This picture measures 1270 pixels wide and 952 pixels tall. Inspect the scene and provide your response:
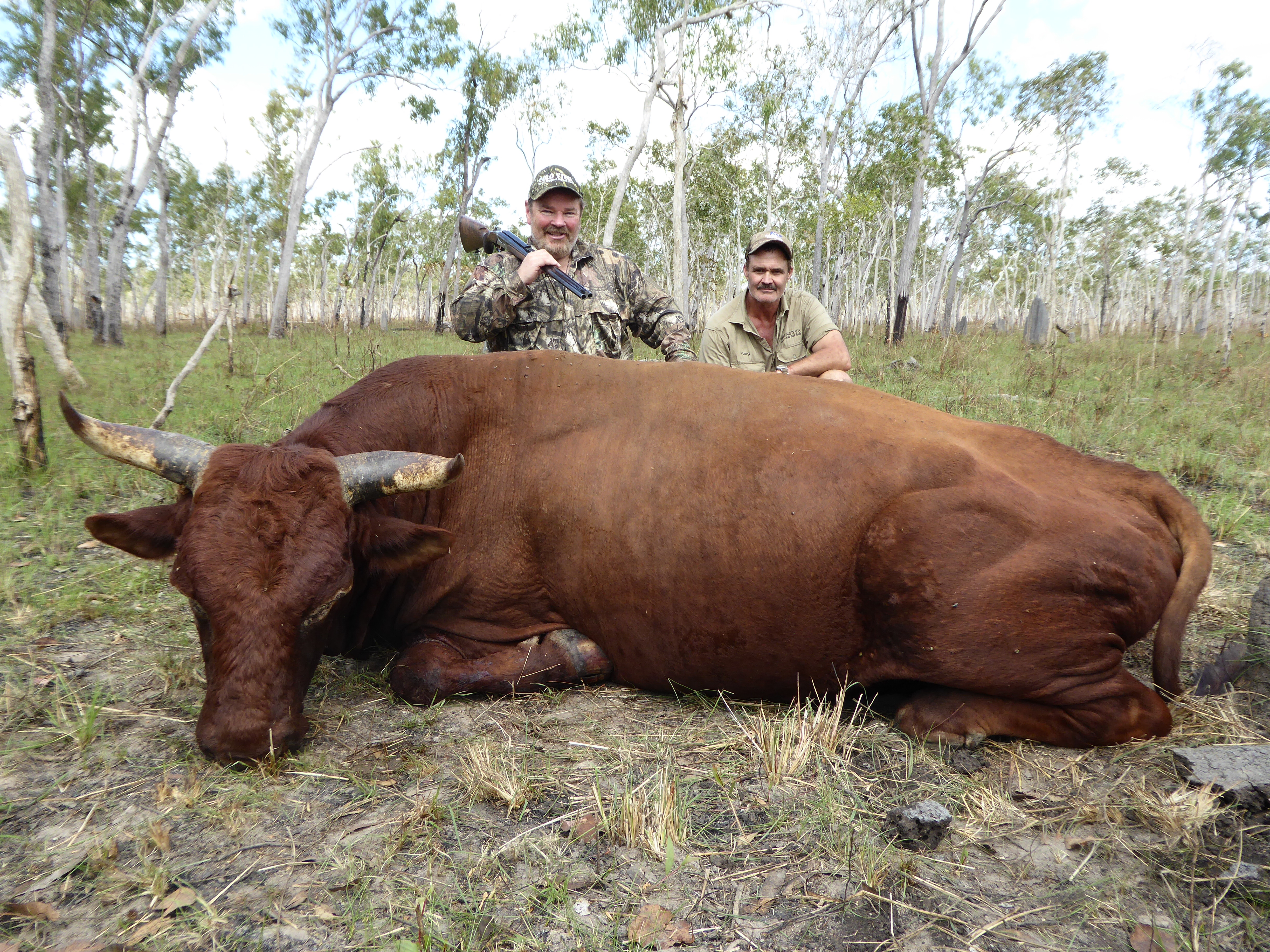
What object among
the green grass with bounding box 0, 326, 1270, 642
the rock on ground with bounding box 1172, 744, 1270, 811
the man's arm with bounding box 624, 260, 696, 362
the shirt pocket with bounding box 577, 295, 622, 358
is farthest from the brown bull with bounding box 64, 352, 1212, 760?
the man's arm with bounding box 624, 260, 696, 362

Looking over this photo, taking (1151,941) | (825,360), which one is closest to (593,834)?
(1151,941)

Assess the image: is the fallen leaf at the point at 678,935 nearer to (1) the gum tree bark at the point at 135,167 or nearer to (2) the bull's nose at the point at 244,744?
(2) the bull's nose at the point at 244,744

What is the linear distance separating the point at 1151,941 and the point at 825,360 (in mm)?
4931

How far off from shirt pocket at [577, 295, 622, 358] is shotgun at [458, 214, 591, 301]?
0.10m

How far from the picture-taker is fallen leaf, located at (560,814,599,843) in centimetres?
226

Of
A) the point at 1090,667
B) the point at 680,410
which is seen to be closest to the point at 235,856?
the point at 680,410

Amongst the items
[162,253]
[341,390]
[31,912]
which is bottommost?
[31,912]

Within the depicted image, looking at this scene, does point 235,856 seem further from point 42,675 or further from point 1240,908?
point 1240,908

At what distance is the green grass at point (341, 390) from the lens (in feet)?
14.5

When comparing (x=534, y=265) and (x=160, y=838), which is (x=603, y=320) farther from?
(x=160, y=838)

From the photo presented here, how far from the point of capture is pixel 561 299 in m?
6.07

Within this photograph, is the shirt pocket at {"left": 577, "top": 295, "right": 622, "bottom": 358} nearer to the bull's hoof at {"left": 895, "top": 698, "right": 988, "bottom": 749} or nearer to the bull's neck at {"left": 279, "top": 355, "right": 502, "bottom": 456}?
the bull's neck at {"left": 279, "top": 355, "right": 502, "bottom": 456}

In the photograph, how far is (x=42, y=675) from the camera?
3260 mm

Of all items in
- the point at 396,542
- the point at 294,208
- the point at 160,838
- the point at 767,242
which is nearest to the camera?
the point at 160,838
